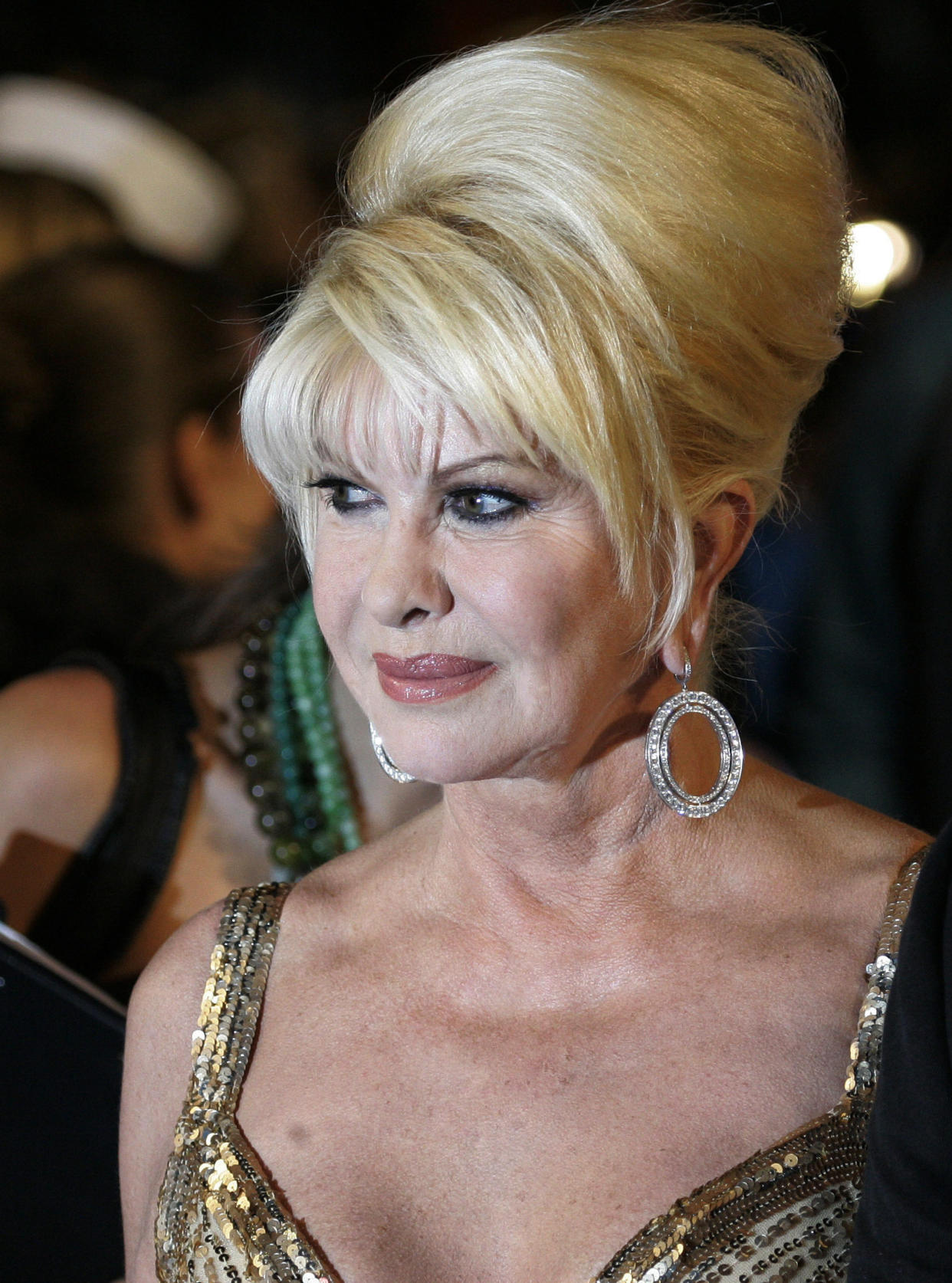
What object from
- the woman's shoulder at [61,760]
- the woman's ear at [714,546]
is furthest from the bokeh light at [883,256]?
the woman's shoulder at [61,760]

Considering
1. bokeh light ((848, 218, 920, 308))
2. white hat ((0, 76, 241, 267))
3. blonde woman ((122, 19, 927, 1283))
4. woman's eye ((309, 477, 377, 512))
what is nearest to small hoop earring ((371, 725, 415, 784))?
blonde woman ((122, 19, 927, 1283))

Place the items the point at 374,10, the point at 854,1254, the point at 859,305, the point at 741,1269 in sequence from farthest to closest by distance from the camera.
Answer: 1. the point at 374,10
2. the point at 859,305
3. the point at 741,1269
4. the point at 854,1254

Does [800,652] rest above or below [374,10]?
below

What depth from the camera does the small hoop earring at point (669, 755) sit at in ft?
3.56

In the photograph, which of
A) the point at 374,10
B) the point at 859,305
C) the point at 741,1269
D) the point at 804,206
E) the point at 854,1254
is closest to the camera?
the point at 854,1254

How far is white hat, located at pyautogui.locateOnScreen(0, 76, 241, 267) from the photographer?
2021 mm

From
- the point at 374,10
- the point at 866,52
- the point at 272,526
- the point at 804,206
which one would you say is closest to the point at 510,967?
the point at 804,206

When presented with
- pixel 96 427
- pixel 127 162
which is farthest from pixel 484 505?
pixel 127 162

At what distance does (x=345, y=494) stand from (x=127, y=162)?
123cm

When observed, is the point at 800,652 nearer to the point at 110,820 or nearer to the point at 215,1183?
the point at 110,820

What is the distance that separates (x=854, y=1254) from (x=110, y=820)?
4.42 ft

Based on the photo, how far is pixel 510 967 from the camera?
1174 mm

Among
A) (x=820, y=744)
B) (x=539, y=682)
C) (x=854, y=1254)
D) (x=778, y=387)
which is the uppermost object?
(x=778, y=387)

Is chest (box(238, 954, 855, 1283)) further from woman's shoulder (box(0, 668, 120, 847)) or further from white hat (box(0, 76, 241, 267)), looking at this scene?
white hat (box(0, 76, 241, 267))
